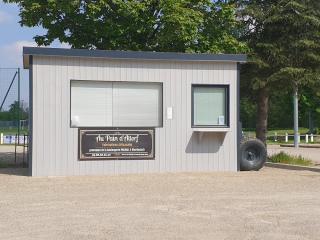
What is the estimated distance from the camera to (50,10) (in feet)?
72.1

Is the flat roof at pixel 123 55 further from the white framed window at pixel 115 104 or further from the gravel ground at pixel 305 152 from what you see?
the gravel ground at pixel 305 152

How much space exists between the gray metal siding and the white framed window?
234mm

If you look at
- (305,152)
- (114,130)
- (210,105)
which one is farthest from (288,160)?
(305,152)

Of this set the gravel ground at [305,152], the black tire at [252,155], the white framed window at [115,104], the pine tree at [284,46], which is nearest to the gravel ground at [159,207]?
the white framed window at [115,104]

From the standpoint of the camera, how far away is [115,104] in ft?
54.4

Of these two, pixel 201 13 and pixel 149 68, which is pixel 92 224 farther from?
pixel 201 13

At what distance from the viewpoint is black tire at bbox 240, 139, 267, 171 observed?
57.6 ft

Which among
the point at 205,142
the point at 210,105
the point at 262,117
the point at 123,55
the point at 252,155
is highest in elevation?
the point at 123,55

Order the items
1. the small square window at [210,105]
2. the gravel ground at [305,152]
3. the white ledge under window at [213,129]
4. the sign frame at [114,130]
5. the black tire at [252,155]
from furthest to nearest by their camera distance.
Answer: the gravel ground at [305,152] → the black tire at [252,155] → the small square window at [210,105] → the white ledge under window at [213,129] → the sign frame at [114,130]

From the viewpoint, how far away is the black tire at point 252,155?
17.5m

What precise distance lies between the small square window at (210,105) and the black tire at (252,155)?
0.99 m

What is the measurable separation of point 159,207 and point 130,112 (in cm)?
667

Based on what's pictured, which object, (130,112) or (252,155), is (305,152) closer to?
(252,155)

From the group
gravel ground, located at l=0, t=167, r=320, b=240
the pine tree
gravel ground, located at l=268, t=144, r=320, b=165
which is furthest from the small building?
gravel ground, located at l=268, t=144, r=320, b=165
